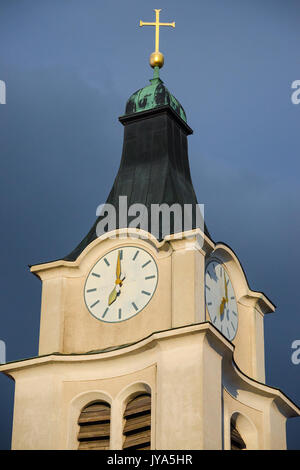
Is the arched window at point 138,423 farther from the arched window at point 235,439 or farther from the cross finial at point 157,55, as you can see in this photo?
the cross finial at point 157,55

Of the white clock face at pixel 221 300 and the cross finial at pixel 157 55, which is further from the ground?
the cross finial at pixel 157 55

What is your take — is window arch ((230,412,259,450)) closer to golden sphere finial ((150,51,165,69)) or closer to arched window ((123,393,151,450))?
arched window ((123,393,151,450))

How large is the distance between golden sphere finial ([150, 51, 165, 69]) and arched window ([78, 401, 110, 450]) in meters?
10.1

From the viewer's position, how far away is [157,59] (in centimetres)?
4584

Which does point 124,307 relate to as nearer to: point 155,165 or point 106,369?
point 106,369

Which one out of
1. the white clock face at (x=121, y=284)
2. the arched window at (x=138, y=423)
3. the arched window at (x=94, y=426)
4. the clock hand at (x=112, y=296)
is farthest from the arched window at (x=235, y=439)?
the clock hand at (x=112, y=296)

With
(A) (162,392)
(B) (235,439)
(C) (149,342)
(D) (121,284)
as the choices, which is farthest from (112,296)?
(B) (235,439)

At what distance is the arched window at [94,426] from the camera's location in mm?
39594

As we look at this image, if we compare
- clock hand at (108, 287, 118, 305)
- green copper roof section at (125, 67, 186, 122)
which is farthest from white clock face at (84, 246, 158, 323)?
green copper roof section at (125, 67, 186, 122)

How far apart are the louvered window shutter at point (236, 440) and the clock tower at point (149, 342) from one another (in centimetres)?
5
